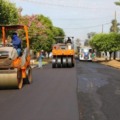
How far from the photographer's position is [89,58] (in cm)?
7600

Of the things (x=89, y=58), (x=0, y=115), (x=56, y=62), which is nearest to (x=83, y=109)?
(x=0, y=115)

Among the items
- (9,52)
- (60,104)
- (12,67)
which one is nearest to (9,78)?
(12,67)

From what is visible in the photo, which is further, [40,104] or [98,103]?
[98,103]

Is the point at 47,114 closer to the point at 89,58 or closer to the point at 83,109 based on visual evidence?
the point at 83,109

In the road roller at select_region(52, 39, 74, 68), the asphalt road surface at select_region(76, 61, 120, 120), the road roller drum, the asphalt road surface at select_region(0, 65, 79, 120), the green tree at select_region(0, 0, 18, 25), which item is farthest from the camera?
the road roller at select_region(52, 39, 74, 68)

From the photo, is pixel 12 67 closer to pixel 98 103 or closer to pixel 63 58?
pixel 98 103

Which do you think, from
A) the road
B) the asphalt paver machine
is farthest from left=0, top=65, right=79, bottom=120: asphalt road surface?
the asphalt paver machine

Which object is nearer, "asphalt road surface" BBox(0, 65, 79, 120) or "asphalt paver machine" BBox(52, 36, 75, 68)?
"asphalt road surface" BBox(0, 65, 79, 120)

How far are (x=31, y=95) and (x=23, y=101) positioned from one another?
6.02 ft

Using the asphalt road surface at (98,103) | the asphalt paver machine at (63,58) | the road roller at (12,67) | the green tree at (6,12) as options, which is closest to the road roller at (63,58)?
the asphalt paver machine at (63,58)

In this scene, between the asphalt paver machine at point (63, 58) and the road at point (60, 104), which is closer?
the road at point (60, 104)

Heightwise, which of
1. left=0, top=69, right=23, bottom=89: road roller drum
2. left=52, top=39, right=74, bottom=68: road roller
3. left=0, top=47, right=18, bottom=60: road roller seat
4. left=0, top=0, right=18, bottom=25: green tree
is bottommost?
left=52, top=39, right=74, bottom=68: road roller

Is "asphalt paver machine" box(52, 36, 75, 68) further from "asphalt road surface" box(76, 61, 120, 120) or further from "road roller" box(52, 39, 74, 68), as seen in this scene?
"asphalt road surface" box(76, 61, 120, 120)

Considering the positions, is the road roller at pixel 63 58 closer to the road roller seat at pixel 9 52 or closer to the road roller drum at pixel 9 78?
the road roller seat at pixel 9 52
